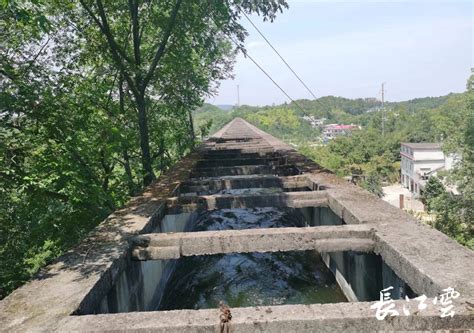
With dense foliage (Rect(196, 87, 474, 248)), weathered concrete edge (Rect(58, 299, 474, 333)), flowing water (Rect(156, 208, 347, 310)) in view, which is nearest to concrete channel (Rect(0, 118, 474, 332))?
weathered concrete edge (Rect(58, 299, 474, 333))

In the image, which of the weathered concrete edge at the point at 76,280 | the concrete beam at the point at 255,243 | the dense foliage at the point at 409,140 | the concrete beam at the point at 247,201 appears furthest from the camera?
the dense foliage at the point at 409,140

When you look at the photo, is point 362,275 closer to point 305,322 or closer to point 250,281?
point 250,281

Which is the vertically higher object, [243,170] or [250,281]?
[243,170]

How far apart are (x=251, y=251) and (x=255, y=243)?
0.10 metres

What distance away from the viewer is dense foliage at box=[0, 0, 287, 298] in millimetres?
5809

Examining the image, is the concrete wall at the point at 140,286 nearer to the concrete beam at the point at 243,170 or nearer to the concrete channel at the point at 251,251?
the concrete channel at the point at 251,251

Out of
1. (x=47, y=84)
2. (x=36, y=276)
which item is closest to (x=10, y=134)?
(x=47, y=84)

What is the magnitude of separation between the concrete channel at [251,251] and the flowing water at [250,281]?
9.2 inches

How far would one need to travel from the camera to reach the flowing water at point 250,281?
16.8 feet

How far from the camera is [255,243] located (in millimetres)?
3812

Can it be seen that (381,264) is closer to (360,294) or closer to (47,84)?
(360,294)

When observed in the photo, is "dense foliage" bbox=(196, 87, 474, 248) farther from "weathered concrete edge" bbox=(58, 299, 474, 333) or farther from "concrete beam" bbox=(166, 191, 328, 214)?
"weathered concrete edge" bbox=(58, 299, 474, 333)

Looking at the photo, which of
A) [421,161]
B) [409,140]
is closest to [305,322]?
[421,161]

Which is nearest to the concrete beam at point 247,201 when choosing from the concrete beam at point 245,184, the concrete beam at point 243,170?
the concrete beam at point 245,184
